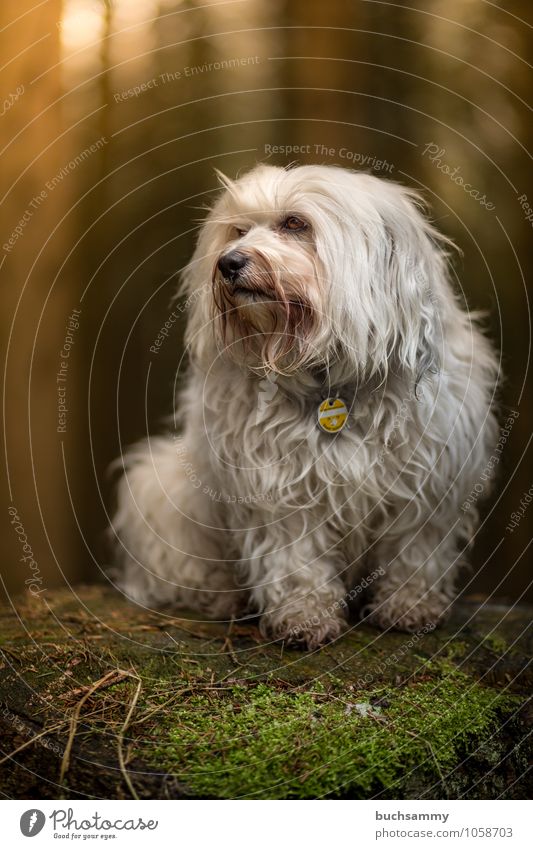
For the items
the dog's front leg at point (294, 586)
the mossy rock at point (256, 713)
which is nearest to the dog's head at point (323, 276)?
the dog's front leg at point (294, 586)

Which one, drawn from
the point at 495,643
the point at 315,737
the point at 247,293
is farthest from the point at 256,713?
the point at 247,293

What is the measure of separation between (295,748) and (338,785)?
0.17m

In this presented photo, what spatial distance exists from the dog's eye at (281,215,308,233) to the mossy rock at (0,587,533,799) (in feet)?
4.96

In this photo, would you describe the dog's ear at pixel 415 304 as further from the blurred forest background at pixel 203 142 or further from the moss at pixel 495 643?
the moss at pixel 495 643

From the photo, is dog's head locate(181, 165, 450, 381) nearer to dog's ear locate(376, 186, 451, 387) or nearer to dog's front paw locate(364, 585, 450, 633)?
dog's ear locate(376, 186, 451, 387)

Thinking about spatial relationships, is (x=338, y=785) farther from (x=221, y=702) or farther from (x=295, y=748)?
(x=221, y=702)

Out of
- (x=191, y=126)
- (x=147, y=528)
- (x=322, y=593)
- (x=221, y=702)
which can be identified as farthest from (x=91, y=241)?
(x=221, y=702)

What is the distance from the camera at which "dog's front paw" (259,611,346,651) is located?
2.95 meters

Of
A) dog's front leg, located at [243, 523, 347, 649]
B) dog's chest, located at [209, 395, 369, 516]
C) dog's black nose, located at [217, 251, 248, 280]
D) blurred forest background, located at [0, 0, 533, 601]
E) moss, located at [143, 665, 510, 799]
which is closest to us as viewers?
moss, located at [143, 665, 510, 799]

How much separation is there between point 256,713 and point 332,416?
1040 mm

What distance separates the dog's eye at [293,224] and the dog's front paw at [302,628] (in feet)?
4.60

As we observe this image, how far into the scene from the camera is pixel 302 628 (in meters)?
2.97

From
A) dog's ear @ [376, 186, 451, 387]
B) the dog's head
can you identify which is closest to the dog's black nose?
the dog's head

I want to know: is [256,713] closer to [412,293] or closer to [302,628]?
[302,628]
